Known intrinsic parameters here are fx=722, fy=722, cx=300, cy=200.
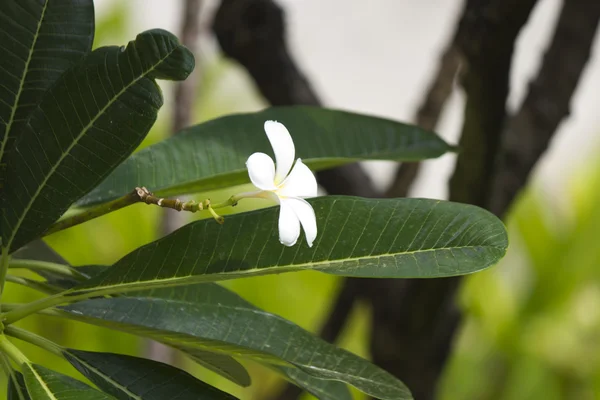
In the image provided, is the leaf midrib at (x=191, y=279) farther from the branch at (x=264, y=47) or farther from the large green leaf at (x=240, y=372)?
the branch at (x=264, y=47)

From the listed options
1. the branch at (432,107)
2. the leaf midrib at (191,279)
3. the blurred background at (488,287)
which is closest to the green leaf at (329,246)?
the leaf midrib at (191,279)

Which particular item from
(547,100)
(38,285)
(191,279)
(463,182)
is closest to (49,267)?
(38,285)

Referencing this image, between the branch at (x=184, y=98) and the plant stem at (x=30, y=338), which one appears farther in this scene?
the branch at (x=184, y=98)

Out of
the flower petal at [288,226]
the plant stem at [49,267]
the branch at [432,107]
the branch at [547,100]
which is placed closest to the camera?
the flower petal at [288,226]

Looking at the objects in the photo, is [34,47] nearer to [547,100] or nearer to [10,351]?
[10,351]

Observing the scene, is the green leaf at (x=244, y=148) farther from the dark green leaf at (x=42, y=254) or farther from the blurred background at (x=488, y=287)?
the blurred background at (x=488, y=287)

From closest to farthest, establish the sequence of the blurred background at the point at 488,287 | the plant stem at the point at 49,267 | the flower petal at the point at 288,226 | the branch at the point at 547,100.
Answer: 1. the flower petal at the point at 288,226
2. the plant stem at the point at 49,267
3. the branch at the point at 547,100
4. the blurred background at the point at 488,287

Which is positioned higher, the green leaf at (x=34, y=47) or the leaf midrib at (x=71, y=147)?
the green leaf at (x=34, y=47)
